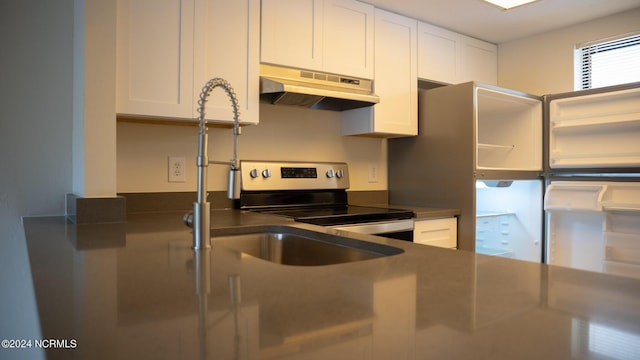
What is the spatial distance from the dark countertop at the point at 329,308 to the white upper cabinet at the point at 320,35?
1557 mm

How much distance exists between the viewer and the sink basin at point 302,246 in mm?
1267

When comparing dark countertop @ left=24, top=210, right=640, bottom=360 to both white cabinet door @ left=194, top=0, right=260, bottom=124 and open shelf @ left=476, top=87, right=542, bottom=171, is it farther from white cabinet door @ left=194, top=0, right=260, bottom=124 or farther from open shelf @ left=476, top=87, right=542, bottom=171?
open shelf @ left=476, top=87, right=542, bottom=171

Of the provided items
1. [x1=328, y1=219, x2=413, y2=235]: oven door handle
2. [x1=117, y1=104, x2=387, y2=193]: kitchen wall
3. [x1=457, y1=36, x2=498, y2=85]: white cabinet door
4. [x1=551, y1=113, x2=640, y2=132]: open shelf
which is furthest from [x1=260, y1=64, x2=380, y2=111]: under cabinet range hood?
[x1=551, y1=113, x2=640, y2=132]: open shelf

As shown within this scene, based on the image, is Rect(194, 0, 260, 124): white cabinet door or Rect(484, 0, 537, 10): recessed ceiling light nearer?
Rect(194, 0, 260, 124): white cabinet door

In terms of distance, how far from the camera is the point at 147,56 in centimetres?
193

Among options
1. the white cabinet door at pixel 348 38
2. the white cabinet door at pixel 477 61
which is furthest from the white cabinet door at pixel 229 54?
the white cabinet door at pixel 477 61

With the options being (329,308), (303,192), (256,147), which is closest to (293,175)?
(303,192)

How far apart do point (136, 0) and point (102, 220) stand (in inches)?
37.7

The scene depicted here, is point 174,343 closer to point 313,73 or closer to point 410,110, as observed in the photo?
point 313,73

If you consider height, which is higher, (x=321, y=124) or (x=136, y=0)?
(x=136, y=0)

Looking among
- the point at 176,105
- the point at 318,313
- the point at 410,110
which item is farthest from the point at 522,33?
the point at 318,313

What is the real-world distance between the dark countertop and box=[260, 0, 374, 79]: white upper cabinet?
5.11 feet

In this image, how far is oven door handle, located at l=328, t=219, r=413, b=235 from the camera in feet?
7.26

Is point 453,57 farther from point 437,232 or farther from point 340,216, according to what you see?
point 340,216
